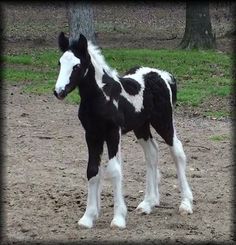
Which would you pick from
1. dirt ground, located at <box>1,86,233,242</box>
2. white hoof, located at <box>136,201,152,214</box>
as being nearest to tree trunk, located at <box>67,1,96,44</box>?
dirt ground, located at <box>1,86,233,242</box>

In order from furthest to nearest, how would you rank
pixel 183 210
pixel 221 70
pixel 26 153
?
pixel 221 70 < pixel 26 153 < pixel 183 210

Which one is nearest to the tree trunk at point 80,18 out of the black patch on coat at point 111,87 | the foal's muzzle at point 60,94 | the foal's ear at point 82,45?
the black patch on coat at point 111,87

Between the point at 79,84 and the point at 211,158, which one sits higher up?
the point at 79,84

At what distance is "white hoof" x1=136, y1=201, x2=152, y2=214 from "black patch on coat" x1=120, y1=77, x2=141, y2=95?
110cm

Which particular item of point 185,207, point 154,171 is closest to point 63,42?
point 154,171

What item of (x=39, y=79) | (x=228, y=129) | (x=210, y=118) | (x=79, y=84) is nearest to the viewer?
(x=79, y=84)

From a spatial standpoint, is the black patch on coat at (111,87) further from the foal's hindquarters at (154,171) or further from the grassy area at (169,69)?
the grassy area at (169,69)

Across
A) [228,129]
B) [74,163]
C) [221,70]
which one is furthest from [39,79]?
[74,163]

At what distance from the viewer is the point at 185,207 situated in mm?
6145

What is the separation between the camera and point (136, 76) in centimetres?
618

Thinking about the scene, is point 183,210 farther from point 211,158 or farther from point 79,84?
point 211,158

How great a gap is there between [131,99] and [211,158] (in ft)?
9.09

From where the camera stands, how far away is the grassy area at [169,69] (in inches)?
495

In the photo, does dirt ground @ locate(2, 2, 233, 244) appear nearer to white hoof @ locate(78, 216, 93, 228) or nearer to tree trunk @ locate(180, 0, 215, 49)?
white hoof @ locate(78, 216, 93, 228)
